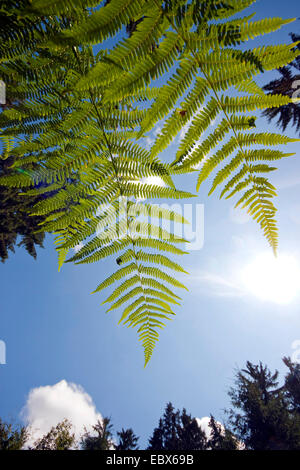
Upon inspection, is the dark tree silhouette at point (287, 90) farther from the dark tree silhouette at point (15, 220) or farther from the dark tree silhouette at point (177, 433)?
the dark tree silhouette at point (177, 433)

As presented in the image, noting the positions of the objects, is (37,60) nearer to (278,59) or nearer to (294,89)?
(278,59)

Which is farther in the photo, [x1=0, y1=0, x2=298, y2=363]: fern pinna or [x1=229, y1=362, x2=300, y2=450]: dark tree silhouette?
[x1=229, y1=362, x2=300, y2=450]: dark tree silhouette

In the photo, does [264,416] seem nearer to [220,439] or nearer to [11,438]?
[220,439]

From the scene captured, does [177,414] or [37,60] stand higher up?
[37,60]

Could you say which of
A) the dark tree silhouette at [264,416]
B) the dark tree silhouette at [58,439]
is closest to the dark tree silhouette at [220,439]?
the dark tree silhouette at [264,416]

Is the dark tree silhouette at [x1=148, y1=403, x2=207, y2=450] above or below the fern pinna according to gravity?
below

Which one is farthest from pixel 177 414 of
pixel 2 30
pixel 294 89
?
pixel 2 30

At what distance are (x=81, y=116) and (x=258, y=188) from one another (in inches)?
36.7

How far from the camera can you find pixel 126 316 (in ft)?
5.24

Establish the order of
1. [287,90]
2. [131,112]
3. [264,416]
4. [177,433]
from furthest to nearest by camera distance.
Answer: [177,433] < [264,416] < [287,90] < [131,112]

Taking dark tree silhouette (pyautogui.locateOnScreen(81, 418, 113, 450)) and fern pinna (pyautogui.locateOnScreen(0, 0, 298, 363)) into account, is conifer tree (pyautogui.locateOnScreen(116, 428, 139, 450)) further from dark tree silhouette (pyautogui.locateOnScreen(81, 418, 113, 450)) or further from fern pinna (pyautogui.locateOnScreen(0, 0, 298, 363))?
fern pinna (pyautogui.locateOnScreen(0, 0, 298, 363))

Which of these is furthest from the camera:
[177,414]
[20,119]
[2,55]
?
[177,414]

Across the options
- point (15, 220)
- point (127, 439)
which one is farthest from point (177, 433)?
point (15, 220)

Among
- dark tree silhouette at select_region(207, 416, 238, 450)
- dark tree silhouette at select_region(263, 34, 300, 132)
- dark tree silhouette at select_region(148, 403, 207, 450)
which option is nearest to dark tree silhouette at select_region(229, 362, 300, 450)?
dark tree silhouette at select_region(207, 416, 238, 450)
